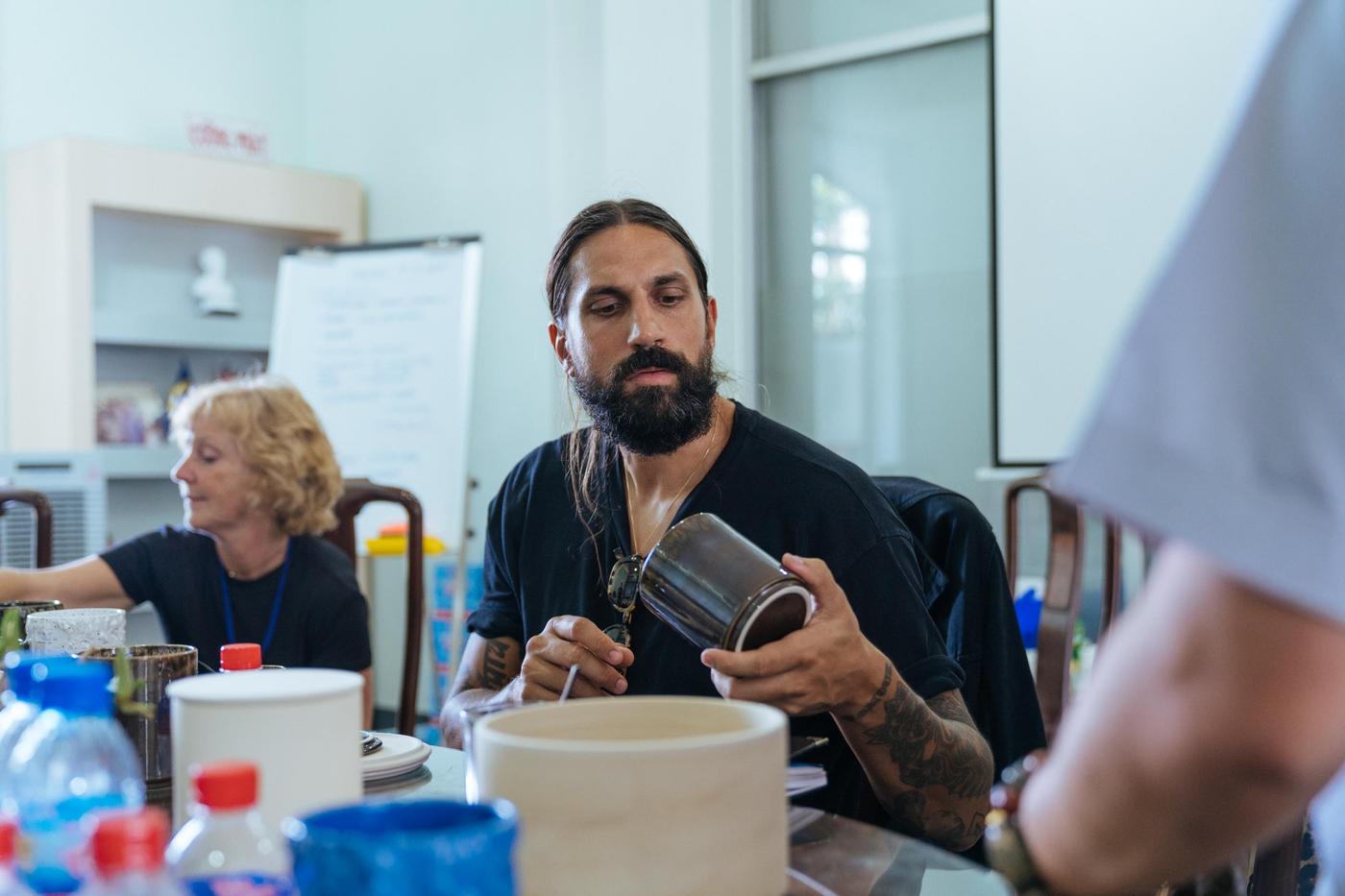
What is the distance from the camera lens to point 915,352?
13.3 ft

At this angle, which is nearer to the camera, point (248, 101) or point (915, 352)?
point (915, 352)

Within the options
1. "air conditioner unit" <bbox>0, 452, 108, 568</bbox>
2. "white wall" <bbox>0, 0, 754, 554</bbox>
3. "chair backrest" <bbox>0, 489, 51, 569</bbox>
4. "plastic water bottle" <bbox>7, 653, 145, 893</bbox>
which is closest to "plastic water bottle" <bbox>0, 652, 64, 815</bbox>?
"plastic water bottle" <bbox>7, 653, 145, 893</bbox>

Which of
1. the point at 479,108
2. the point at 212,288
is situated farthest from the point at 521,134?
the point at 212,288

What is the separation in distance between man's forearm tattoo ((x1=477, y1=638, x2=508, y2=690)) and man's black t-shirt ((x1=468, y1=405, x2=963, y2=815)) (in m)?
0.02

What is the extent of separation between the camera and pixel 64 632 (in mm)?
1272

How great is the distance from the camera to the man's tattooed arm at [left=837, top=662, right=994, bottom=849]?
129 cm

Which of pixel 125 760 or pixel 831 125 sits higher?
pixel 831 125

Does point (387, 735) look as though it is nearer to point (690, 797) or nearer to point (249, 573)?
point (690, 797)

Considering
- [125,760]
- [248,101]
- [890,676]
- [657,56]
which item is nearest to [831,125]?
[657,56]

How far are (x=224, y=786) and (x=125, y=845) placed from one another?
84mm

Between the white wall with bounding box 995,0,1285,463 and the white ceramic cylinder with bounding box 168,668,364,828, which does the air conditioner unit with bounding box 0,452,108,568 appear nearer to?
the white wall with bounding box 995,0,1285,463

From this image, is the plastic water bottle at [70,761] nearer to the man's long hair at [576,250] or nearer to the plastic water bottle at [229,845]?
the plastic water bottle at [229,845]

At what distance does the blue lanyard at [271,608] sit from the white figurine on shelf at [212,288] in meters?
2.77

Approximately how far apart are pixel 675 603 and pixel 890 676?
259 millimetres
